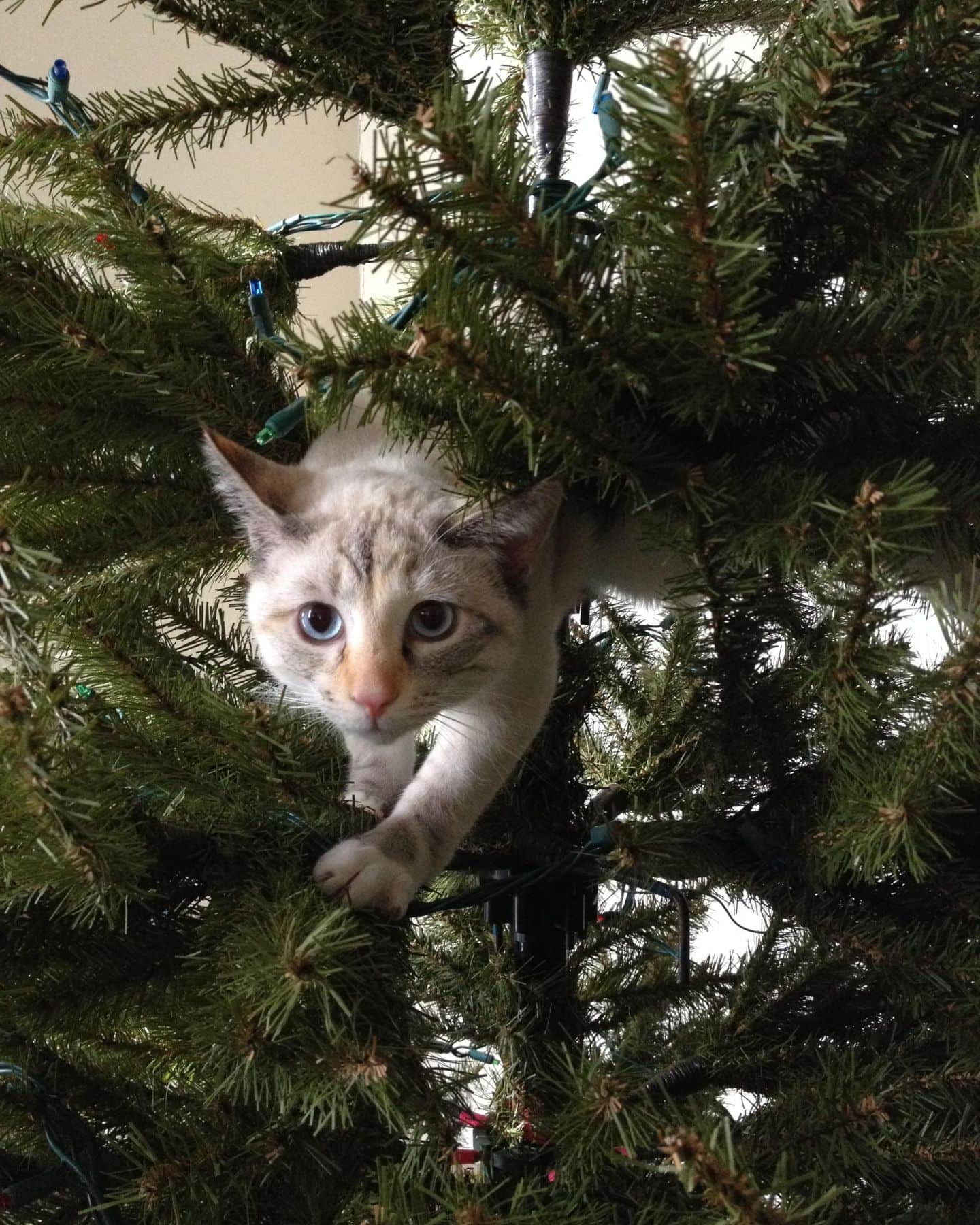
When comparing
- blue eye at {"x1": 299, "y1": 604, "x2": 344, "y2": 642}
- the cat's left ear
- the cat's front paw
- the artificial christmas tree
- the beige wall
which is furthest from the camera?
the beige wall

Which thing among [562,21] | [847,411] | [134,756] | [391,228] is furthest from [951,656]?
[562,21]

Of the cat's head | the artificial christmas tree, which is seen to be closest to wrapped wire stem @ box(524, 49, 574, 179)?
the artificial christmas tree

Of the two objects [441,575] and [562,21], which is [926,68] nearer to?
[562,21]

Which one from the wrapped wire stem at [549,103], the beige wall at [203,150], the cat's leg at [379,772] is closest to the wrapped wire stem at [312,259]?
the wrapped wire stem at [549,103]

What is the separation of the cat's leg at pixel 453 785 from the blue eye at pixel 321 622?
0.35ft

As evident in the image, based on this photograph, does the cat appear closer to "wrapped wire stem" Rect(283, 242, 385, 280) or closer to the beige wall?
"wrapped wire stem" Rect(283, 242, 385, 280)

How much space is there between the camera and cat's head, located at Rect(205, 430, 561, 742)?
72cm

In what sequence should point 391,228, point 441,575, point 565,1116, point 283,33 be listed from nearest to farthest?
point 391,228 < point 565,1116 < point 283,33 < point 441,575

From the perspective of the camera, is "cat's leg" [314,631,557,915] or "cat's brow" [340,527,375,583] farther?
"cat's brow" [340,527,375,583]

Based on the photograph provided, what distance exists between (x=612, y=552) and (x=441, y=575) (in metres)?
0.17

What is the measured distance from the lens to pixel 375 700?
27.5 inches

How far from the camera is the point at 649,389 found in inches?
18.9

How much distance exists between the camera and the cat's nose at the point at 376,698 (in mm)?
697

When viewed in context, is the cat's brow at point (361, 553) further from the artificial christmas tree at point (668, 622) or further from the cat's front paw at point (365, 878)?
the cat's front paw at point (365, 878)
